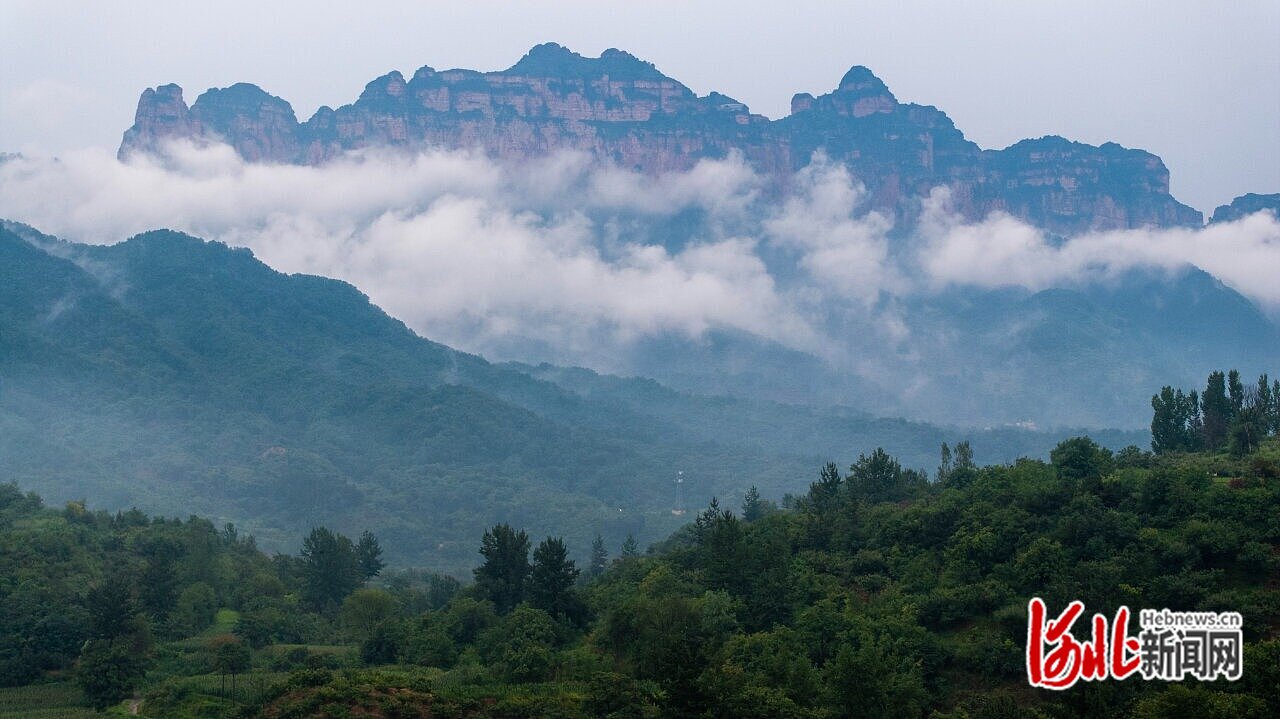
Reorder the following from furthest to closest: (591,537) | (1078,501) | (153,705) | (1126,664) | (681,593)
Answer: (591,537), (681,593), (1078,501), (153,705), (1126,664)

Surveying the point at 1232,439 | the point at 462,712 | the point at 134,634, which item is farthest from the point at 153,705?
the point at 1232,439

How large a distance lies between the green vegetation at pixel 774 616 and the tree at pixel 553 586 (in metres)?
0.15

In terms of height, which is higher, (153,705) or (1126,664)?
(1126,664)

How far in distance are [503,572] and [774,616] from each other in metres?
23.7

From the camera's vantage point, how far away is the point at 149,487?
19112 cm

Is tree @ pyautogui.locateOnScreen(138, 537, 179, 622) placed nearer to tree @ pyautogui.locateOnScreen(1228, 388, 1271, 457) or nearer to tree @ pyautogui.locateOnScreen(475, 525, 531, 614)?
tree @ pyautogui.locateOnScreen(475, 525, 531, 614)

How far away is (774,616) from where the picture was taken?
6256 centimetres

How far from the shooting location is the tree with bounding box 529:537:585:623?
7162cm

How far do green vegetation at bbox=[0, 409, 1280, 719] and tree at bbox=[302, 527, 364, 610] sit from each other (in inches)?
326

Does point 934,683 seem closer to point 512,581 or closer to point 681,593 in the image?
point 681,593

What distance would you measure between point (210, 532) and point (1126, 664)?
9203 centimetres

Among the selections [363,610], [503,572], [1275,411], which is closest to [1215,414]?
[1275,411]

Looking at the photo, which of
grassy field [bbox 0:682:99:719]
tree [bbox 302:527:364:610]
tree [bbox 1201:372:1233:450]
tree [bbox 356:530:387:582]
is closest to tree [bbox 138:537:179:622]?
tree [bbox 302:527:364:610]

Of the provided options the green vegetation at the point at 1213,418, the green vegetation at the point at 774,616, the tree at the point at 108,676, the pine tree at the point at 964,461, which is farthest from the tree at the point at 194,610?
the green vegetation at the point at 1213,418
